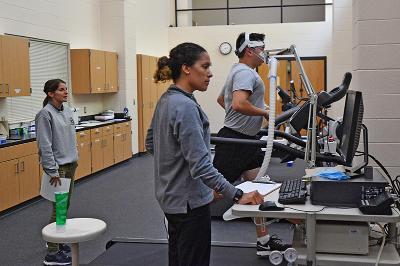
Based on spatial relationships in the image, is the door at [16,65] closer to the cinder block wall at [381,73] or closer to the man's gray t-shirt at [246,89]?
the man's gray t-shirt at [246,89]

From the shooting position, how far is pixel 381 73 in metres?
3.56

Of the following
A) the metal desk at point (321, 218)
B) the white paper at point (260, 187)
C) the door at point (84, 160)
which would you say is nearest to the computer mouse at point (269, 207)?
the metal desk at point (321, 218)

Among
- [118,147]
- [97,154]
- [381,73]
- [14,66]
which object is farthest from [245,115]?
[118,147]

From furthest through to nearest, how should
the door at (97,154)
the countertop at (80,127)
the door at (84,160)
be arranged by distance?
the door at (97,154) < the door at (84,160) < the countertop at (80,127)

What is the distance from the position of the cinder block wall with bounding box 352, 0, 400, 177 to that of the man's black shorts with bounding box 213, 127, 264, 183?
2.85ft

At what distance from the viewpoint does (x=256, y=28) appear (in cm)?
1077

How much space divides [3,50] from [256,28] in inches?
253

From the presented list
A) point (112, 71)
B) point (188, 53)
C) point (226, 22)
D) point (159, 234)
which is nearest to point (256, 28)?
point (226, 22)

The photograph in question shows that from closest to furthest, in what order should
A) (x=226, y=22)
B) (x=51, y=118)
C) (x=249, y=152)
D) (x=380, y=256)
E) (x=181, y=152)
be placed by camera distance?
1. (x=181, y=152)
2. (x=380, y=256)
3. (x=249, y=152)
4. (x=51, y=118)
5. (x=226, y=22)

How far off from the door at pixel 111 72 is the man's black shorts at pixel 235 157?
5.03 m

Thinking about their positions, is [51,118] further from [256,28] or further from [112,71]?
[256,28]

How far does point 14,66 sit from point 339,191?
15.0 feet

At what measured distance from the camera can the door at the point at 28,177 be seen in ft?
18.2

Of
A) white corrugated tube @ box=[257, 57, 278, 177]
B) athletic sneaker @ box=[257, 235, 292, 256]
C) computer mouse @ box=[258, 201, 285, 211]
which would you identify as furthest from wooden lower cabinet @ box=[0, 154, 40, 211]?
computer mouse @ box=[258, 201, 285, 211]
